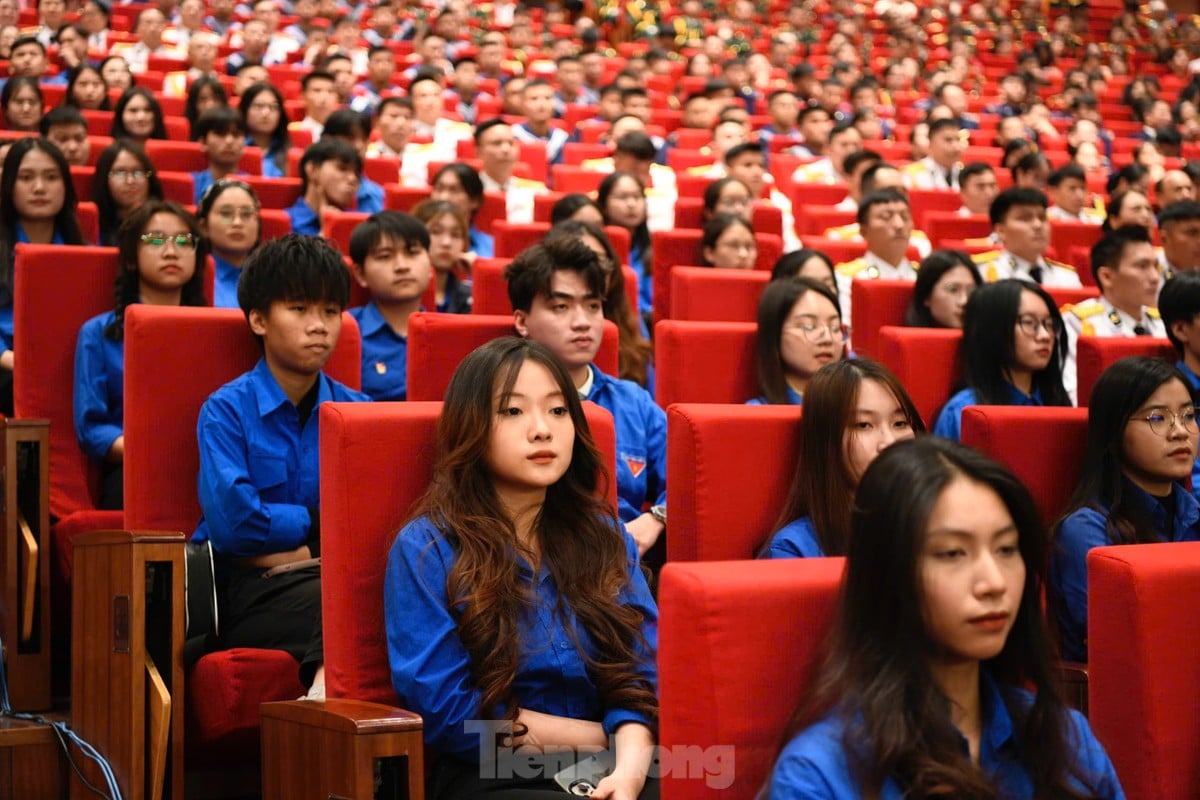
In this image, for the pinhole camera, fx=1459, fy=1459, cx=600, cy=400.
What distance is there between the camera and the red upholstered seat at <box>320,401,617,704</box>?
2.05ft

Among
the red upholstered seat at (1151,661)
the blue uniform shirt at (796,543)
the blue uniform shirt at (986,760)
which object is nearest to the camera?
the blue uniform shirt at (986,760)

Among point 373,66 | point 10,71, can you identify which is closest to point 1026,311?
point 10,71

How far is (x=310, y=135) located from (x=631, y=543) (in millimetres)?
1613

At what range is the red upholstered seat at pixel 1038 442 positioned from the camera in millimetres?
791

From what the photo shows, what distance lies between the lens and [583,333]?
954 millimetres

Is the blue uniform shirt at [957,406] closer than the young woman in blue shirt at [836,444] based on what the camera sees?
No

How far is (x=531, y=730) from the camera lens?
1.96ft

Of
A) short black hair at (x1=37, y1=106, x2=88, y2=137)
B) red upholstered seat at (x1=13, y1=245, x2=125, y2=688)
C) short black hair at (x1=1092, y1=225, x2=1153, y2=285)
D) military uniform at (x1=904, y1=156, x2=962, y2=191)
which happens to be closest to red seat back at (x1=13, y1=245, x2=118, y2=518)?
red upholstered seat at (x1=13, y1=245, x2=125, y2=688)

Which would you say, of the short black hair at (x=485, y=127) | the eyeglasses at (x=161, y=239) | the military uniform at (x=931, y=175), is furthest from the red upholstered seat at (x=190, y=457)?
the military uniform at (x=931, y=175)

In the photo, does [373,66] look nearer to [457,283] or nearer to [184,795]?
[457,283]

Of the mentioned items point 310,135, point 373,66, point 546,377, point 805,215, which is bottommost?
point 546,377

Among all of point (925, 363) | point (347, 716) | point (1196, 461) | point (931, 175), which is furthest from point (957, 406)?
point (931, 175)

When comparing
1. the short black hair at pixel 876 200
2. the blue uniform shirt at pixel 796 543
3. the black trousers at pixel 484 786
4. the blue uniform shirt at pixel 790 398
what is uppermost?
the short black hair at pixel 876 200

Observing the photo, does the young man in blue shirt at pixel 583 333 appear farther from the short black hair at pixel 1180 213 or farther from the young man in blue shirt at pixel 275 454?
the short black hair at pixel 1180 213
